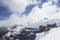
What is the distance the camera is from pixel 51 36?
6862cm

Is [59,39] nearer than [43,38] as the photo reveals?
Yes

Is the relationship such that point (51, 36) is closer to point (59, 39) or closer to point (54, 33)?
point (54, 33)

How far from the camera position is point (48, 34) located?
223 ft

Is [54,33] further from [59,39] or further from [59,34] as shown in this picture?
[59,39]

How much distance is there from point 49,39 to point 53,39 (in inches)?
85.3

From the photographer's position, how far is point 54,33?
228 feet

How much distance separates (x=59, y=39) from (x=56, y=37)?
3059mm

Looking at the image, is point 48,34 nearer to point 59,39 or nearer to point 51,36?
point 51,36

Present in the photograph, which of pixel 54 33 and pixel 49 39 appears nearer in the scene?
pixel 49 39

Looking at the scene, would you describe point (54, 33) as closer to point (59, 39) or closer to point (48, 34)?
point (48, 34)

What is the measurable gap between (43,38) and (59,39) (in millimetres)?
7685

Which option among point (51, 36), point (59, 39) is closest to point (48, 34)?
point (51, 36)

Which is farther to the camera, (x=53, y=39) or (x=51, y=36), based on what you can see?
(x=51, y=36)

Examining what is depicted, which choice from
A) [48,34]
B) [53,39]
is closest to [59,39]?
[53,39]
